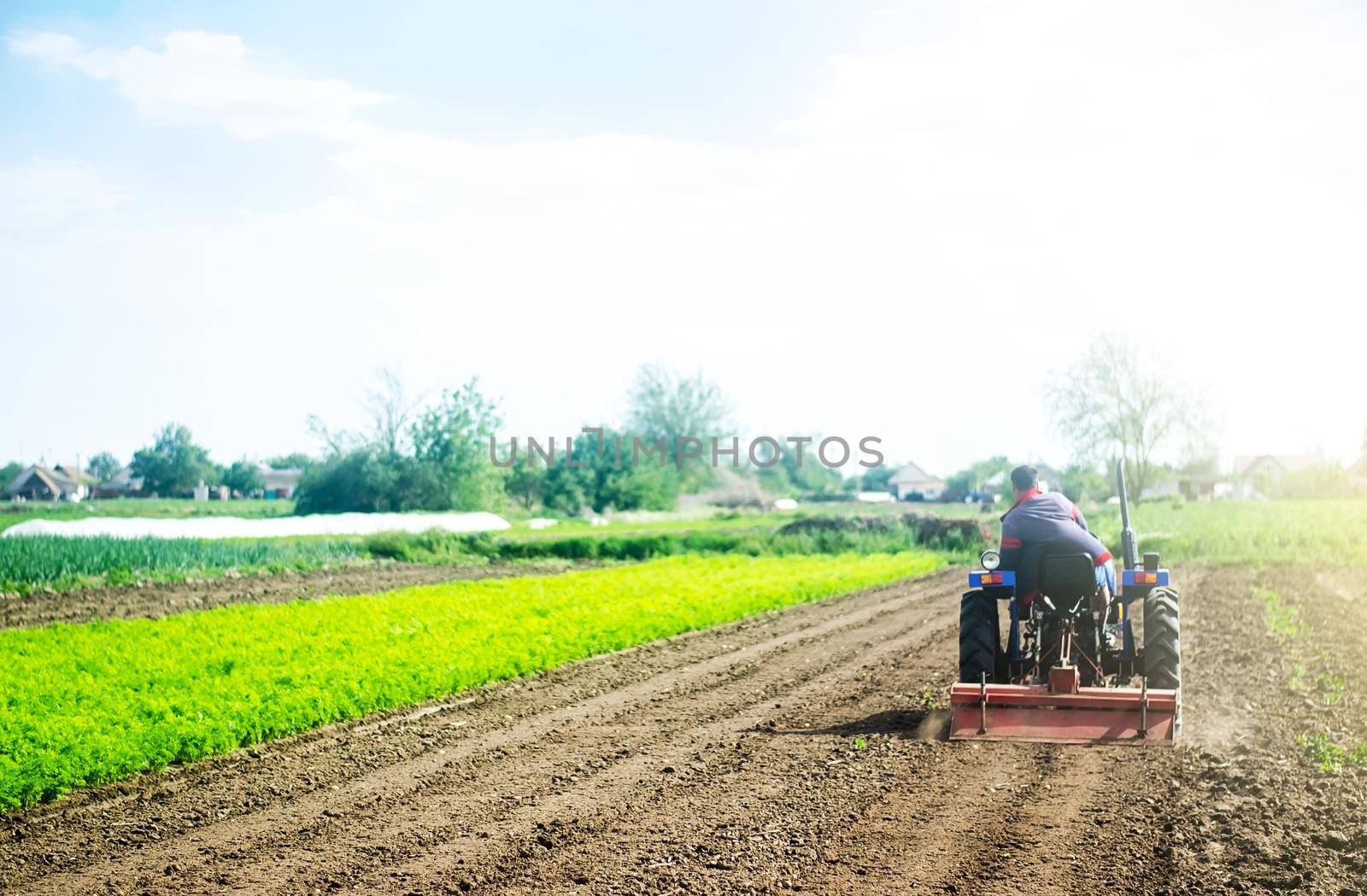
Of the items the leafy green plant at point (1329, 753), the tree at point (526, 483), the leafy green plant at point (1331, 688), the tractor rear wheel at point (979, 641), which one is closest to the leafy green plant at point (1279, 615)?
the leafy green plant at point (1331, 688)

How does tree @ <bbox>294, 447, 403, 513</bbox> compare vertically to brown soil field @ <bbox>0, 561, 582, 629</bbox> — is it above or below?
above

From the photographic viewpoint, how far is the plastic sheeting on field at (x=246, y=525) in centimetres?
3241

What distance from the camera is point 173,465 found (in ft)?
286

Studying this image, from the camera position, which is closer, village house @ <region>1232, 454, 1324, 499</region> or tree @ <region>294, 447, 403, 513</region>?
tree @ <region>294, 447, 403, 513</region>

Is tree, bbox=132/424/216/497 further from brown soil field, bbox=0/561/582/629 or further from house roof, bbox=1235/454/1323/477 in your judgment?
house roof, bbox=1235/454/1323/477

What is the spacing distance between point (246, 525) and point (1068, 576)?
116ft

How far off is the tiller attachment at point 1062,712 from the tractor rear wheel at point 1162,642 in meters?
0.90

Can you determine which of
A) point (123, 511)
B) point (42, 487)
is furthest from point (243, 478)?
point (123, 511)

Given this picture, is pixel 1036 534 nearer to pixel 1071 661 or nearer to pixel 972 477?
pixel 1071 661

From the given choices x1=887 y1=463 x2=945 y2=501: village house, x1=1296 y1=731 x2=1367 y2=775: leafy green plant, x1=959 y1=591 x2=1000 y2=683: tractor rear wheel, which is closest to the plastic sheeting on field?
x1=959 y1=591 x2=1000 y2=683: tractor rear wheel

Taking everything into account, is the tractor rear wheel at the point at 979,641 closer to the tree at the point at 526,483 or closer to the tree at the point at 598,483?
the tree at the point at 598,483

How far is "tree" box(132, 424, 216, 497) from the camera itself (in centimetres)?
8719

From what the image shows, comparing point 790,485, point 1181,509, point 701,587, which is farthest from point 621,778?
point 790,485

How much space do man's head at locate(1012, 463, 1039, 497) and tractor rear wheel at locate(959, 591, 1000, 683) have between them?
99 cm
